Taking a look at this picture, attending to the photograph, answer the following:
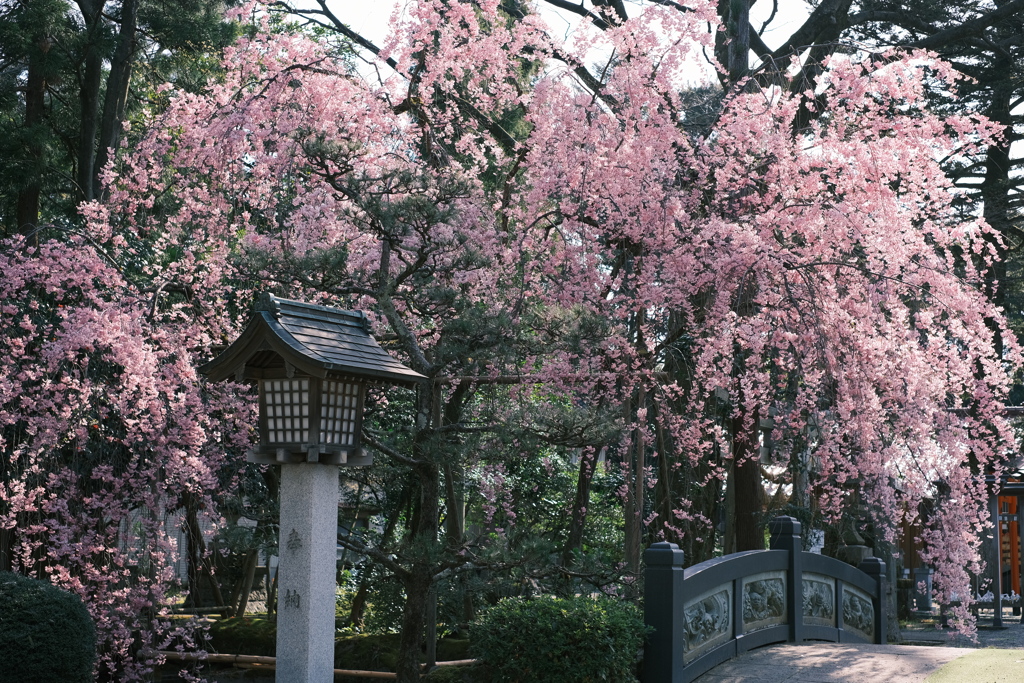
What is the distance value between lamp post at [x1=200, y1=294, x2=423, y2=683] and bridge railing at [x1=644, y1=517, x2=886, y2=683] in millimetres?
2833

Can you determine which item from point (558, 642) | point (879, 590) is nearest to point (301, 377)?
point (558, 642)

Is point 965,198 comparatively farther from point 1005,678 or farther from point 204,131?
point 204,131

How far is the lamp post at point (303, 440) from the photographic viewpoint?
18.8 feet

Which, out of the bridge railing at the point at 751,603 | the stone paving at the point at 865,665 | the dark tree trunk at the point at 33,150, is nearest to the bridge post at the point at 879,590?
the bridge railing at the point at 751,603

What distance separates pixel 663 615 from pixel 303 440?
3400mm

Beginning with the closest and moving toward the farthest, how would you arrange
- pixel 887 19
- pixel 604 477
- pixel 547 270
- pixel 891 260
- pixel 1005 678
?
1. pixel 1005 678
2. pixel 891 260
3. pixel 547 270
4. pixel 887 19
5. pixel 604 477

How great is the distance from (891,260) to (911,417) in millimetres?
1959

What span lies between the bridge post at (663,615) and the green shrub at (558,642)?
23 centimetres

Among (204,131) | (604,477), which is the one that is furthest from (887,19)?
(204,131)

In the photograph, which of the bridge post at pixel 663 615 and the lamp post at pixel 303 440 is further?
the bridge post at pixel 663 615

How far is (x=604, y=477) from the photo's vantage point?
16641mm

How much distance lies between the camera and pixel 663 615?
7.44 m

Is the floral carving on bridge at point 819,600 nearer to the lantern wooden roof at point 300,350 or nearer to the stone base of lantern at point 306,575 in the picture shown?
the lantern wooden roof at point 300,350

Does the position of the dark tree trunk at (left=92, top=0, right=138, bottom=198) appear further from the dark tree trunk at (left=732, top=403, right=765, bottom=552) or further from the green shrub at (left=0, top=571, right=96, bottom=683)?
the dark tree trunk at (left=732, top=403, right=765, bottom=552)
